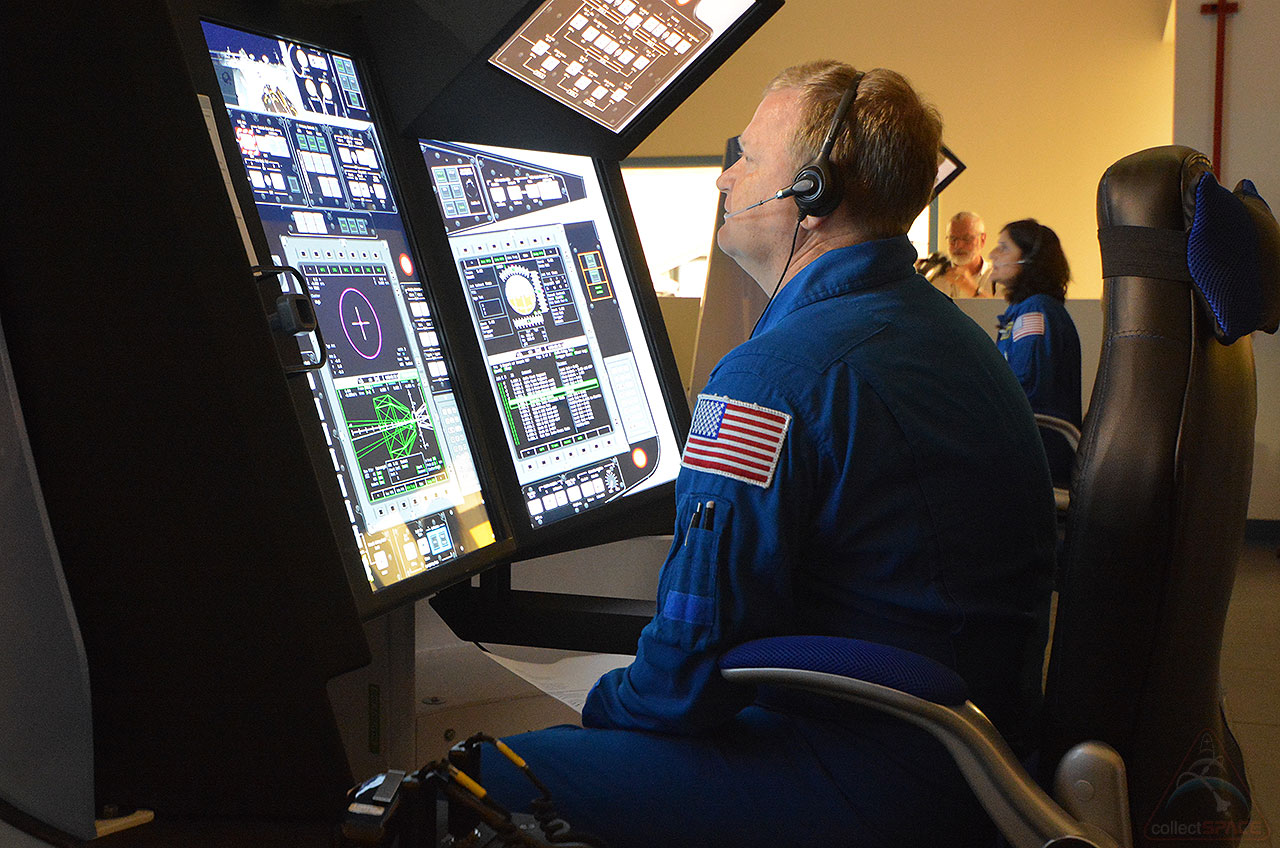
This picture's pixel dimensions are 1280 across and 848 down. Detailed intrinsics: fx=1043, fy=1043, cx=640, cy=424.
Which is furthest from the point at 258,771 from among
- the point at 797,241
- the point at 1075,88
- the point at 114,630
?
the point at 1075,88

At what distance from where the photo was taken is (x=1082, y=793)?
86 centimetres

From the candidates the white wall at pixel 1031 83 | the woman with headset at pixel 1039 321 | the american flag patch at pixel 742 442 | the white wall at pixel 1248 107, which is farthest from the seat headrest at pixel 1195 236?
the white wall at pixel 1031 83

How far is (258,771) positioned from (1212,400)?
2.70 feet

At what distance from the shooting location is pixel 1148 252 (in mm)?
898

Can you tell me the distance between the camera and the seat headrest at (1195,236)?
85cm

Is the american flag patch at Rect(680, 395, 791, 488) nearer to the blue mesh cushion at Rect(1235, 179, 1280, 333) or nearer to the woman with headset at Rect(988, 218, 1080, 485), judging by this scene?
the blue mesh cushion at Rect(1235, 179, 1280, 333)

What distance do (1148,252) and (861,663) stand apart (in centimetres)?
43

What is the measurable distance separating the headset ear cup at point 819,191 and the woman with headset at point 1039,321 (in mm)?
2465

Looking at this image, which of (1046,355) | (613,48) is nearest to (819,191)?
(613,48)

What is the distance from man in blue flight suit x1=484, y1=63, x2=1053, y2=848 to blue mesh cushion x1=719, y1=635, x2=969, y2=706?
2.2 inches

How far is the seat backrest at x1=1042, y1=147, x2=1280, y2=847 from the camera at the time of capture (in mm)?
865

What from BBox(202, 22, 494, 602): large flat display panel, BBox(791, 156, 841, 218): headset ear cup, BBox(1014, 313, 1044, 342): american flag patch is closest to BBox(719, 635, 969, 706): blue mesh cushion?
BBox(202, 22, 494, 602): large flat display panel

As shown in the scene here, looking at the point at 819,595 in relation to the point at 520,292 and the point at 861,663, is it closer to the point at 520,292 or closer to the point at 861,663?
the point at 861,663

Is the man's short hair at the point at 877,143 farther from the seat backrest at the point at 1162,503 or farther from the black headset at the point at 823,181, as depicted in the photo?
the seat backrest at the point at 1162,503
